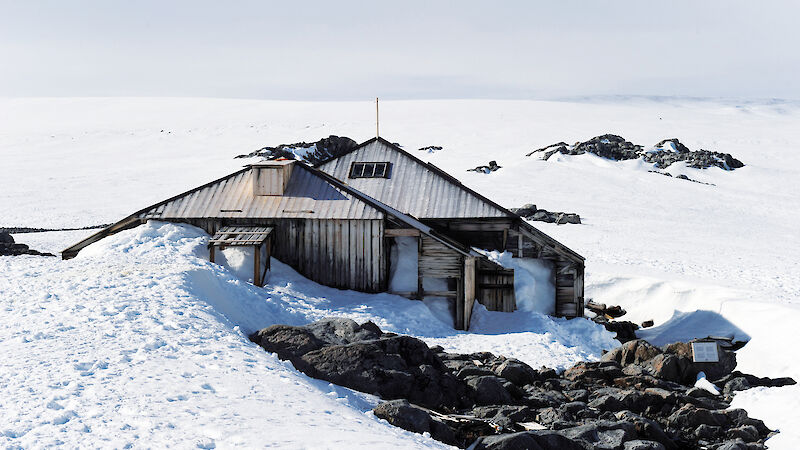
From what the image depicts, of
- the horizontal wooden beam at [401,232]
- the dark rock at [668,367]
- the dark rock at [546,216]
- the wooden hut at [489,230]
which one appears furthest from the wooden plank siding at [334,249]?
the dark rock at [546,216]

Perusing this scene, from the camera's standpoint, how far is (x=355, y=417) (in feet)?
37.4

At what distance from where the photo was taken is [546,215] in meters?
44.8

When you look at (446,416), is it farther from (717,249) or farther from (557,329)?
(717,249)

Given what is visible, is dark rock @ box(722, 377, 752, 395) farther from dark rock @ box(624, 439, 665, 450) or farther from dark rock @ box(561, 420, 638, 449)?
dark rock @ box(624, 439, 665, 450)

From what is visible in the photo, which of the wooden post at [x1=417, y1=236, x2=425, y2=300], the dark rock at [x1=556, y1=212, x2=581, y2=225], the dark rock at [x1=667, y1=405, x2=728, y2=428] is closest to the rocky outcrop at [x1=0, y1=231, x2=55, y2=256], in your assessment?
the wooden post at [x1=417, y1=236, x2=425, y2=300]

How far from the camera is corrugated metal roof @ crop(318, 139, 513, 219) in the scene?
26.8 meters

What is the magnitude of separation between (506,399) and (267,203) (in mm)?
11947

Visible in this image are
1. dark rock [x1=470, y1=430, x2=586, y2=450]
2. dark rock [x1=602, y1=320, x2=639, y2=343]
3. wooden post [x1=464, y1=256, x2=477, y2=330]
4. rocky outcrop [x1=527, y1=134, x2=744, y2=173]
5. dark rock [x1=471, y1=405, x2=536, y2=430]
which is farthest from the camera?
rocky outcrop [x1=527, y1=134, x2=744, y2=173]

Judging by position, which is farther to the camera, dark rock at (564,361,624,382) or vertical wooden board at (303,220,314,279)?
vertical wooden board at (303,220,314,279)

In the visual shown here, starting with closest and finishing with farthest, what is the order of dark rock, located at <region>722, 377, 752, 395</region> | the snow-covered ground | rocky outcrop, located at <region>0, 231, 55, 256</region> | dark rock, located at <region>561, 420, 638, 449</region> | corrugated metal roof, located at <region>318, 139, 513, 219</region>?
the snow-covered ground, dark rock, located at <region>561, 420, 638, 449</region>, dark rock, located at <region>722, 377, 752, 395</region>, corrugated metal roof, located at <region>318, 139, 513, 219</region>, rocky outcrop, located at <region>0, 231, 55, 256</region>

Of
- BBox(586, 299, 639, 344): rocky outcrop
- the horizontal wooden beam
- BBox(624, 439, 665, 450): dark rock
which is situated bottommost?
BBox(586, 299, 639, 344): rocky outcrop

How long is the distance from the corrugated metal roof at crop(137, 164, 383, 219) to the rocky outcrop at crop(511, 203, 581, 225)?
21981 millimetres

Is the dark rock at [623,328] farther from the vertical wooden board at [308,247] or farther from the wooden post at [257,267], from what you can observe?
the wooden post at [257,267]

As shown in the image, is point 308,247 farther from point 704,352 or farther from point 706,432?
point 706,432
